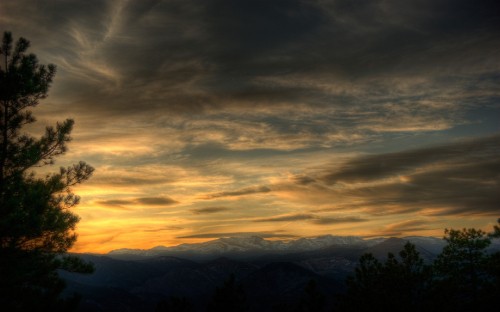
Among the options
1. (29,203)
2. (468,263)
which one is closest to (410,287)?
(468,263)

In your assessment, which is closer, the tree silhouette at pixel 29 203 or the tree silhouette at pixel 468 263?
the tree silhouette at pixel 29 203

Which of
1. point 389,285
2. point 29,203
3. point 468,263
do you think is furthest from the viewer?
point 468,263

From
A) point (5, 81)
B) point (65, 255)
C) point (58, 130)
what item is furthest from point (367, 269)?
point (5, 81)

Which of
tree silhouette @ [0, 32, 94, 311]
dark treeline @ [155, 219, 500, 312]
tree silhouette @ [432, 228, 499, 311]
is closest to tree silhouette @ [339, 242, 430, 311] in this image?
dark treeline @ [155, 219, 500, 312]

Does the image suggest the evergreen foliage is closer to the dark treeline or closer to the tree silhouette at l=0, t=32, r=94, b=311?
the dark treeline

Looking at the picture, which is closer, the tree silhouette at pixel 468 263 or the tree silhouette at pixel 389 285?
the tree silhouette at pixel 389 285

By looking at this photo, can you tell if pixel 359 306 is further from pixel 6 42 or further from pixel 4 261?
pixel 6 42

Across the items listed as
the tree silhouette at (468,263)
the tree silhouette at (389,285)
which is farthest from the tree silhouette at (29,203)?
the tree silhouette at (468,263)

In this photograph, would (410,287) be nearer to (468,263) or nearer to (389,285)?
(389,285)

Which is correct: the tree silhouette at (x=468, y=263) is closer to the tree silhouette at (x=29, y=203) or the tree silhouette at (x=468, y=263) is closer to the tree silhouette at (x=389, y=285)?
the tree silhouette at (x=389, y=285)

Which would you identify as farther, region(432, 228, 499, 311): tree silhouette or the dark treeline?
region(432, 228, 499, 311): tree silhouette

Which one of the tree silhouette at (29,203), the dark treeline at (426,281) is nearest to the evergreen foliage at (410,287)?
the dark treeline at (426,281)

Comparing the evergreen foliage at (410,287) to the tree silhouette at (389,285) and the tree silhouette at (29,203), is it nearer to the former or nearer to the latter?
the tree silhouette at (389,285)

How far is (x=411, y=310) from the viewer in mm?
22469
